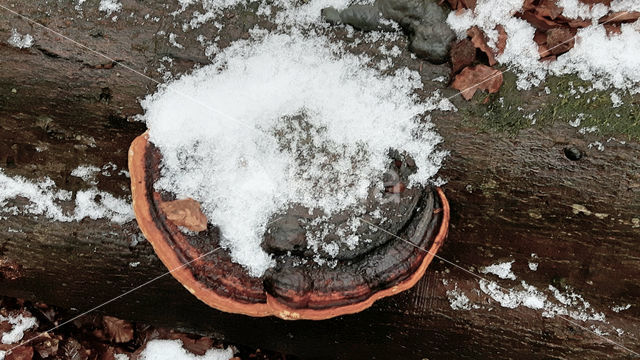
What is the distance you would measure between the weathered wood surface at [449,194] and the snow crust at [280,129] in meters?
0.12

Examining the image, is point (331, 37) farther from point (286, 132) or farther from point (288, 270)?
point (288, 270)

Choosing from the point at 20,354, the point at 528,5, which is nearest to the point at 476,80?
the point at 528,5

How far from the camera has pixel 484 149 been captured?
247 cm

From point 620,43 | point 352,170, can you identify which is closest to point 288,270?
point 352,170

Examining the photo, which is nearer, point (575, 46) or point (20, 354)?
point (575, 46)

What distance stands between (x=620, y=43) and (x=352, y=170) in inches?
60.8

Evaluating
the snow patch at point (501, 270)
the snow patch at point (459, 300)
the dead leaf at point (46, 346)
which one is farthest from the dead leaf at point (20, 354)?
the snow patch at point (501, 270)

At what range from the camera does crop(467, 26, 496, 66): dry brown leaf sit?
8.05ft

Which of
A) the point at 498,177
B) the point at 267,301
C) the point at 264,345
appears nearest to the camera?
the point at 267,301

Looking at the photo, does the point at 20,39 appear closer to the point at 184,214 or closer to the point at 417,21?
the point at 184,214

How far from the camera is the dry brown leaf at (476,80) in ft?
7.90

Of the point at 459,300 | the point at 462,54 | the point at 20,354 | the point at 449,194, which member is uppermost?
the point at 462,54

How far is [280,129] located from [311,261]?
682mm

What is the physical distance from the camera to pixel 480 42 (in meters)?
2.46
